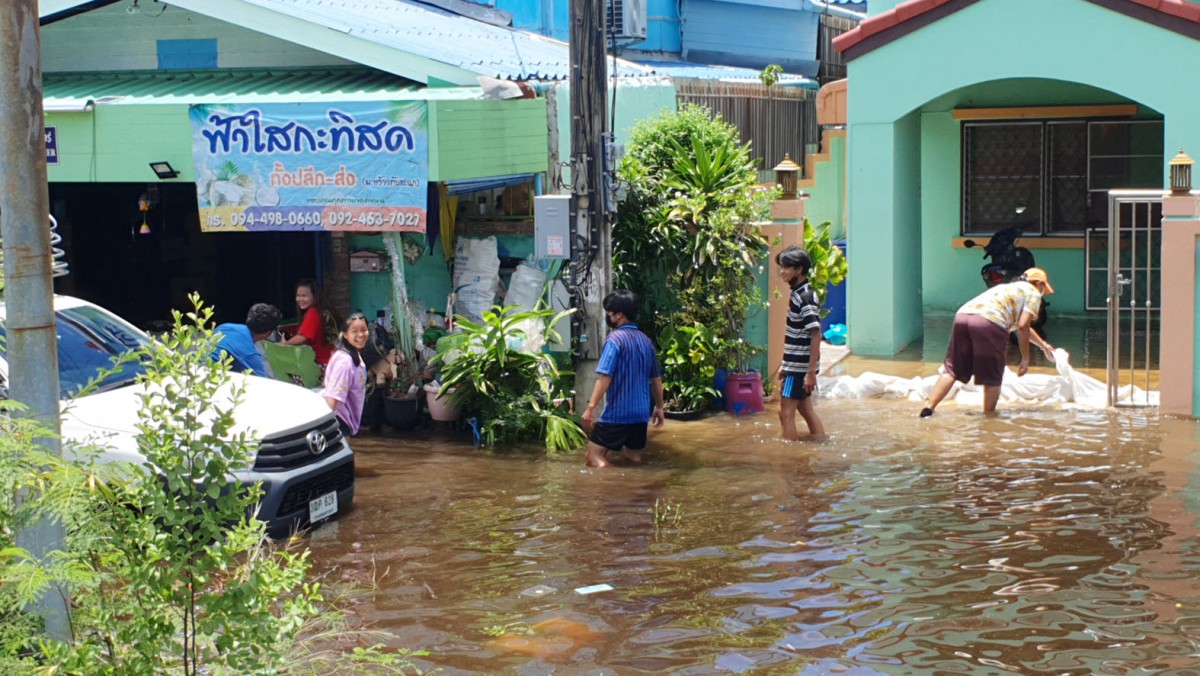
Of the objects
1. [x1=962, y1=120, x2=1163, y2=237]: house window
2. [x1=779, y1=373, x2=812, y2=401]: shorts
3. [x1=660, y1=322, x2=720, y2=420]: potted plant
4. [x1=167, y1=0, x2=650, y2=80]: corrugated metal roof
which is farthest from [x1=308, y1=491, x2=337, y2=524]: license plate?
[x1=962, y1=120, x2=1163, y2=237]: house window

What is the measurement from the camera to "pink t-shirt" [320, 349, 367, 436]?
1043 cm

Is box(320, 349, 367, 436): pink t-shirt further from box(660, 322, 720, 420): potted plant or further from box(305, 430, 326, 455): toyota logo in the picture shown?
box(660, 322, 720, 420): potted plant

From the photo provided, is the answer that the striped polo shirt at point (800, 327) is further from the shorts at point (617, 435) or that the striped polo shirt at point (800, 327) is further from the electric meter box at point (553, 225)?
the electric meter box at point (553, 225)

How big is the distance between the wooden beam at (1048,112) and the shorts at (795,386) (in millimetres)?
7347

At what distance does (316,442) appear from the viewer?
9141mm

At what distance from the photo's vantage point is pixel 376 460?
11430mm

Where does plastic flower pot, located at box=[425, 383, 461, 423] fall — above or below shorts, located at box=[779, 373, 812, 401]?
below

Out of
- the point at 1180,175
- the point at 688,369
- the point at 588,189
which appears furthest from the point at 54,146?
the point at 1180,175

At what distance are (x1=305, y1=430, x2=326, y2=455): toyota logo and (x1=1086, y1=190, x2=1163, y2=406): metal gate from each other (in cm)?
669

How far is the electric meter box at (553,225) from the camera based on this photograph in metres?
11.6

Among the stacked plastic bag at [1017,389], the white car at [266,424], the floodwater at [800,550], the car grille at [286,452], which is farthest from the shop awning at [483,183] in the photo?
the car grille at [286,452]

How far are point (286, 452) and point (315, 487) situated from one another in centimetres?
33

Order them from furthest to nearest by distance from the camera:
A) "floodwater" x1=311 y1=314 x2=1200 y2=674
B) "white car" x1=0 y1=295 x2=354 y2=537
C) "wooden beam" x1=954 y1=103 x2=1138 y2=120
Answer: "wooden beam" x1=954 y1=103 x2=1138 y2=120, "white car" x1=0 y1=295 x2=354 y2=537, "floodwater" x1=311 y1=314 x2=1200 y2=674

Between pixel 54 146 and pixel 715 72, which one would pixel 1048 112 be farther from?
pixel 54 146
